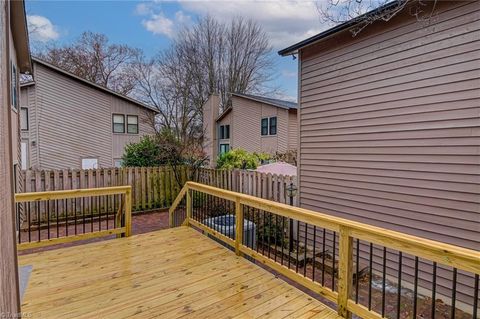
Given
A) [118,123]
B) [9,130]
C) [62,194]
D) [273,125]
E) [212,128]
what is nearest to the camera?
[9,130]

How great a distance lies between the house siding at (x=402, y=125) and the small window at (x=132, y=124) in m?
11.8

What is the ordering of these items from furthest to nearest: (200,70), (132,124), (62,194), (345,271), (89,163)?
1. (200,70)
2. (132,124)
3. (89,163)
4. (62,194)
5. (345,271)

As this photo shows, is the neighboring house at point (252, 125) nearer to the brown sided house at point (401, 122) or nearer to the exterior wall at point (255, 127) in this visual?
the exterior wall at point (255, 127)

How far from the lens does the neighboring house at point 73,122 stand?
13.1 m

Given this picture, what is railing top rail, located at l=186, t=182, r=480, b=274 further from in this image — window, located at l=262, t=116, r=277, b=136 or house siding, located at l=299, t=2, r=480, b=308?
window, located at l=262, t=116, r=277, b=136

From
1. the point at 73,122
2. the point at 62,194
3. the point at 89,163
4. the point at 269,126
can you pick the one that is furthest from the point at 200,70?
the point at 62,194

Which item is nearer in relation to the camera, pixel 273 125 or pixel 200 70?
pixel 273 125

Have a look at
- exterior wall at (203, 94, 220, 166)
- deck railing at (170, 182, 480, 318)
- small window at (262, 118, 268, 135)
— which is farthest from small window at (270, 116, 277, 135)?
deck railing at (170, 182, 480, 318)

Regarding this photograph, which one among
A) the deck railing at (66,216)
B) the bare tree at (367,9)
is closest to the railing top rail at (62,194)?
the deck railing at (66,216)

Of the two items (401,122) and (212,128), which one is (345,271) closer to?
(401,122)

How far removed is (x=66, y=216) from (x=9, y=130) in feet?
14.5

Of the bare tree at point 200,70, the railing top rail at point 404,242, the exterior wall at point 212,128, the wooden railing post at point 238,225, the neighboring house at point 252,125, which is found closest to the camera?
the railing top rail at point 404,242

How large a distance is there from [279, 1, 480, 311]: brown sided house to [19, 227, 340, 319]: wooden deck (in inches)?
99.4

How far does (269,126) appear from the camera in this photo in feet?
53.6
